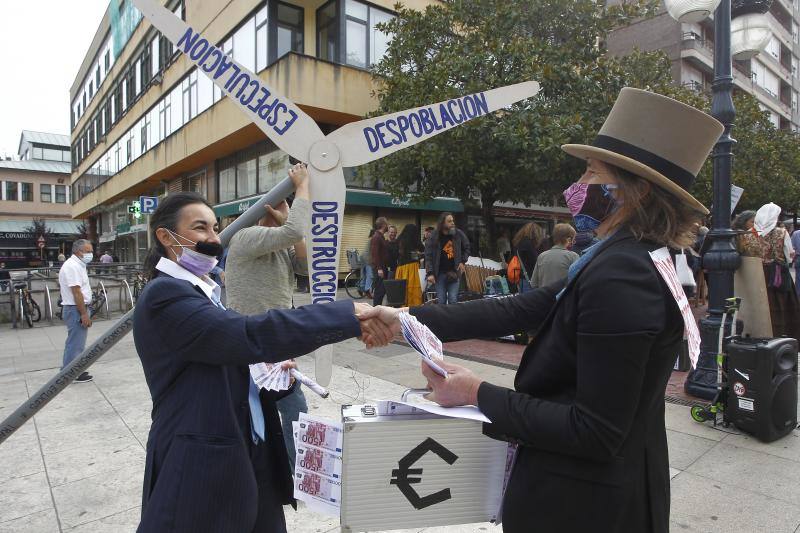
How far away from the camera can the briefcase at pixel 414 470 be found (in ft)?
4.52

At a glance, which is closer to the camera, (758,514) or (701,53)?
(758,514)

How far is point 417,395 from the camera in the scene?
5.22ft

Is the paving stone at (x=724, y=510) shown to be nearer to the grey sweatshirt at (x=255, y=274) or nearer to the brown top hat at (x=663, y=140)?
the brown top hat at (x=663, y=140)

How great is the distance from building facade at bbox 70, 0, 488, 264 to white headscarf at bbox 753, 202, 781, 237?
453 inches

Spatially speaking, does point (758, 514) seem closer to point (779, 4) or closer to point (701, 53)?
point (701, 53)

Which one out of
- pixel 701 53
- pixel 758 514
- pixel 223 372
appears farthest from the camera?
pixel 701 53

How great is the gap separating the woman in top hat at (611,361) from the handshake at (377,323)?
342 millimetres

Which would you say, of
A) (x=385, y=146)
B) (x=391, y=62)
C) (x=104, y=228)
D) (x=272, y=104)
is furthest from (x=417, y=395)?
(x=104, y=228)

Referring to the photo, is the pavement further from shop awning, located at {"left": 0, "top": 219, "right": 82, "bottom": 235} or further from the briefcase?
shop awning, located at {"left": 0, "top": 219, "right": 82, "bottom": 235}

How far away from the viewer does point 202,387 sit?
1.66 meters

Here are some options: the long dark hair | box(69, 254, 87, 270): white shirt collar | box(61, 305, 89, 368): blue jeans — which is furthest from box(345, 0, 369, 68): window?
the long dark hair

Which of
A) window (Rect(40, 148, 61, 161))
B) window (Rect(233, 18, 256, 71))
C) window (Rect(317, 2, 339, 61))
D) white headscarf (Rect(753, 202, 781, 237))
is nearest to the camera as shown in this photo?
white headscarf (Rect(753, 202, 781, 237))

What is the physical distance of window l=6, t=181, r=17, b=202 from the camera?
60.1m

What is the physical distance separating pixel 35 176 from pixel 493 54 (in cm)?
6886
